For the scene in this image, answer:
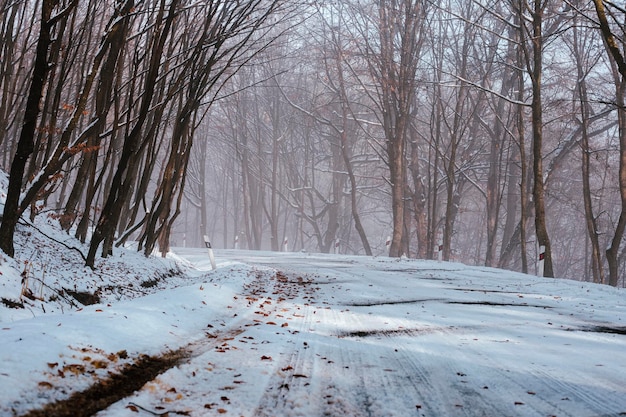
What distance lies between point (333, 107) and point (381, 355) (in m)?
27.5

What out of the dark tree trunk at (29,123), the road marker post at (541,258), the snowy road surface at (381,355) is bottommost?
the snowy road surface at (381,355)

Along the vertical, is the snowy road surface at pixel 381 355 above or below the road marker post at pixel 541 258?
below

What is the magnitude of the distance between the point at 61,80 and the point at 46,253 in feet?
9.03

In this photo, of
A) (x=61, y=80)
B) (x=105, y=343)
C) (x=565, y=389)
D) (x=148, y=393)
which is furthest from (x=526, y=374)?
(x=61, y=80)

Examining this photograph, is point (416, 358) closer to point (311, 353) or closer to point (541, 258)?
point (311, 353)

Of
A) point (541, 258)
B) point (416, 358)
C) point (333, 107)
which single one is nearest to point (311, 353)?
point (416, 358)

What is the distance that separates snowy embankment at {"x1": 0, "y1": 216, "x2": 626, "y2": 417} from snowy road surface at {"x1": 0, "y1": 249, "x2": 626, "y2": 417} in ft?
0.04

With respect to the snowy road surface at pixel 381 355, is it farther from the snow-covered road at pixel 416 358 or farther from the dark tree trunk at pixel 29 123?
the dark tree trunk at pixel 29 123

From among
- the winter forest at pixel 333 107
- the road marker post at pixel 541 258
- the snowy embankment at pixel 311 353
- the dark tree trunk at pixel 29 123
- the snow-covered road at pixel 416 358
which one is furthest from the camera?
the road marker post at pixel 541 258

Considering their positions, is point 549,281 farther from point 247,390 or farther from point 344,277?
point 247,390

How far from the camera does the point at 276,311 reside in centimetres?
628

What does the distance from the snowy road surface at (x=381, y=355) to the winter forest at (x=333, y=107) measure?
351 centimetres

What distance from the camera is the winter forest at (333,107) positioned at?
8.92 metres

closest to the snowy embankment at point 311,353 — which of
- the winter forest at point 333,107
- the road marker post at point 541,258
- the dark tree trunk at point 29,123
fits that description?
the dark tree trunk at point 29,123
